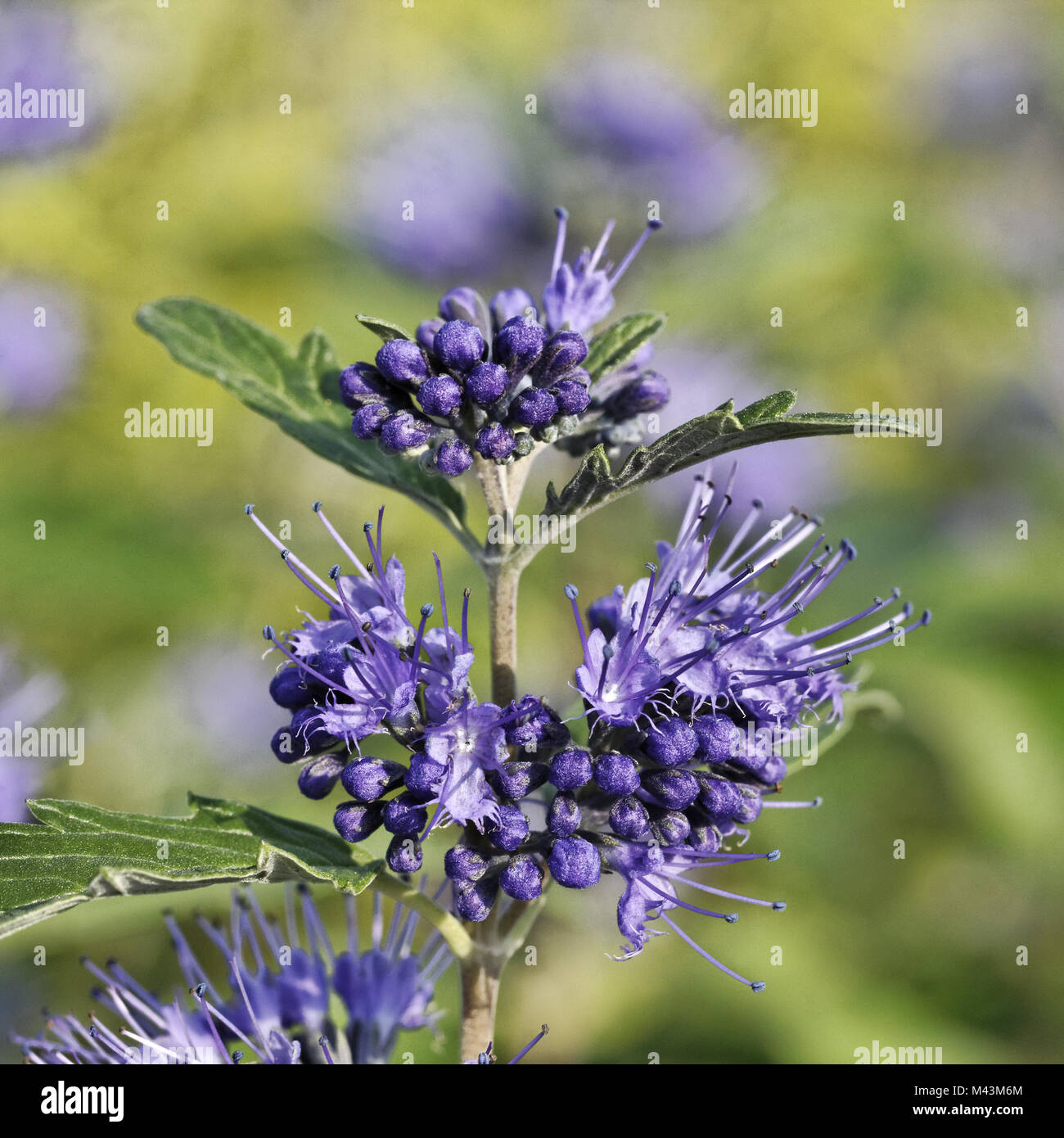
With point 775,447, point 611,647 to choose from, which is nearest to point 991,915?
point 775,447

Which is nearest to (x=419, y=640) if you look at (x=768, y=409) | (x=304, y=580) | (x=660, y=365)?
(x=304, y=580)

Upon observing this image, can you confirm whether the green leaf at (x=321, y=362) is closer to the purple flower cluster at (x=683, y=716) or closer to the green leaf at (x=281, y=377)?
the green leaf at (x=281, y=377)

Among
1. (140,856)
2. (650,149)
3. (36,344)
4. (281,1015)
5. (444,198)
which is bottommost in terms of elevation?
(281,1015)

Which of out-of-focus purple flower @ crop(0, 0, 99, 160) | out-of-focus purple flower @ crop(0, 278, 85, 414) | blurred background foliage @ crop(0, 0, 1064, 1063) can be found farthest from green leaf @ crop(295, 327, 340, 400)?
out-of-focus purple flower @ crop(0, 0, 99, 160)

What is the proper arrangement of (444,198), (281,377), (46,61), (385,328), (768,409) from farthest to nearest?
(46,61), (444,198), (281,377), (385,328), (768,409)

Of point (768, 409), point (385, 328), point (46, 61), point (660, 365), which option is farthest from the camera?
point (46, 61)

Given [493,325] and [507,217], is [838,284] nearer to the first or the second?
[507,217]

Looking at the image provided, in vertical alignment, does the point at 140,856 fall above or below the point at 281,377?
below

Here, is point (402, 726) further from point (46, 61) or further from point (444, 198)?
point (46, 61)
